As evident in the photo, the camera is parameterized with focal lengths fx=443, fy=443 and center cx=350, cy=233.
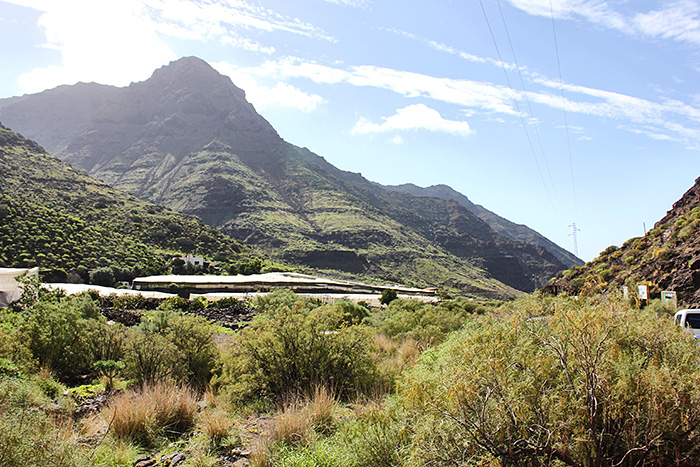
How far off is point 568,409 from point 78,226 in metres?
54.1

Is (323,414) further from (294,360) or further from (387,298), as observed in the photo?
(387,298)

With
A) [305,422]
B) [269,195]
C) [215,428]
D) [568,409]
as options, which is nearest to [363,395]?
[305,422]

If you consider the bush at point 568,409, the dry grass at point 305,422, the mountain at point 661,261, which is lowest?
the dry grass at point 305,422

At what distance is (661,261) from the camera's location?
79.4 feet

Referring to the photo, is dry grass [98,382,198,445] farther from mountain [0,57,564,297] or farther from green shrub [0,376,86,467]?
mountain [0,57,564,297]

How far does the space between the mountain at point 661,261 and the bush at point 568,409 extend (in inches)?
357

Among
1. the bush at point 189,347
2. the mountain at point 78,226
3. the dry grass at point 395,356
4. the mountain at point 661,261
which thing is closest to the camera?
the dry grass at point 395,356

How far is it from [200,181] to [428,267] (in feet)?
225

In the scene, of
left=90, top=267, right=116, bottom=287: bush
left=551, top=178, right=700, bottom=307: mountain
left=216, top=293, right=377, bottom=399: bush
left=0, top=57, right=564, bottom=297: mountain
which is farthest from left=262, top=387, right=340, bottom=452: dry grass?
left=0, top=57, right=564, bottom=297: mountain

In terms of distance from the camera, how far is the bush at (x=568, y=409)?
12.3 ft

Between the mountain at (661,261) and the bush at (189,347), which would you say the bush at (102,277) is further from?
the mountain at (661,261)

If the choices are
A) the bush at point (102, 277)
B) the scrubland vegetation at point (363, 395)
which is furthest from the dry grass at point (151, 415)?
the bush at point (102, 277)

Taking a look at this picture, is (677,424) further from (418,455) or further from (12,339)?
(12,339)

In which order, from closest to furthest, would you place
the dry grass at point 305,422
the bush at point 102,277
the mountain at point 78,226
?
the dry grass at point 305,422 < the bush at point 102,277 < the mountain at point 78,226
